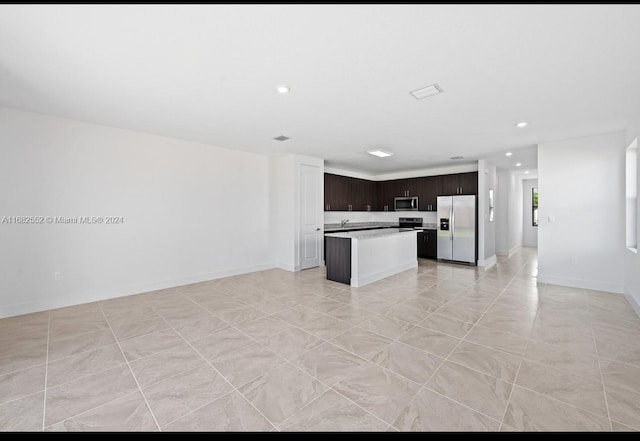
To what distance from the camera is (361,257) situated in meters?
4.91

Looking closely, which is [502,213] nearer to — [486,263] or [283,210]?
[486,263]

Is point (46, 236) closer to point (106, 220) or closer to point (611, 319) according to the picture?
point (106, 220)

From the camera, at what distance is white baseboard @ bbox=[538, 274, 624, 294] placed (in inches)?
174

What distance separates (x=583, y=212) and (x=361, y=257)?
389 cm

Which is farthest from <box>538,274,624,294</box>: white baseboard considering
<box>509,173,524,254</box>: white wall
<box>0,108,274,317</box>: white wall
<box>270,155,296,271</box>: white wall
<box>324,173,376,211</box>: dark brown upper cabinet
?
<box>0,108,274,317</box>: white wall

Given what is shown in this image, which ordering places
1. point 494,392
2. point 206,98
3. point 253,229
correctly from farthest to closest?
1. point 253,229
2. point 206,98
3. point 494,392

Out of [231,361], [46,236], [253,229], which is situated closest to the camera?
[231,361]

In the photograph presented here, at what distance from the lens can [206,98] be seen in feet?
10.3

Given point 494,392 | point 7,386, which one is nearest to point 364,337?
point 494,392

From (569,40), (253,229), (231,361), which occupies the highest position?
(569,40)

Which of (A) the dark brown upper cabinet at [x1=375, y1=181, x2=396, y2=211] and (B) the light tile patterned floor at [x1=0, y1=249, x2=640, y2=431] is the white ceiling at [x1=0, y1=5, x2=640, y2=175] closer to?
(B) the light tile patterned floor at [x1=0, y1=249, x2=640, y2=431]

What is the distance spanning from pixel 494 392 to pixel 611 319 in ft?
8.79

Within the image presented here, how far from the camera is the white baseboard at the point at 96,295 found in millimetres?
3539

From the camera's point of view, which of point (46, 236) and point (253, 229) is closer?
point (46, 236)
